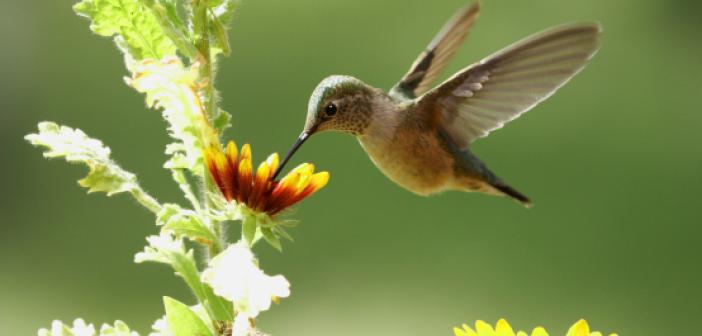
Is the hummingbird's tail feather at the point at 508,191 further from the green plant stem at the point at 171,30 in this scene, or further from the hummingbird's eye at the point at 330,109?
the green plant stem at the point at 171,30

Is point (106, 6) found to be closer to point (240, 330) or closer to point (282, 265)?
point (240, 330)

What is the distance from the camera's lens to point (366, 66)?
2596 mm

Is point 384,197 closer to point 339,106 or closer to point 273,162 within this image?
point 339,106

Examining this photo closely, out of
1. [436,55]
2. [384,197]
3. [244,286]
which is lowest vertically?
[244,286]

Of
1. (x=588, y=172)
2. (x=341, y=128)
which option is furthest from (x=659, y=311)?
(x=341, y=128)

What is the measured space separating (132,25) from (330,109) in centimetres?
14

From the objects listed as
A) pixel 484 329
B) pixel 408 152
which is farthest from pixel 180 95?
pixel 408 152

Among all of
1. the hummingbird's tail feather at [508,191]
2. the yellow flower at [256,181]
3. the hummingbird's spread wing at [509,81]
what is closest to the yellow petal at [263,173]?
the yellow flower at [256,181]

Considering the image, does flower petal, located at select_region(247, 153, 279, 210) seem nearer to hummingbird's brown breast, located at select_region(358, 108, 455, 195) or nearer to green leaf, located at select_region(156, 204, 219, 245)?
green leaf, located at select_region(156, 204, 219, 245)

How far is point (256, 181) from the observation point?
0.27 meters

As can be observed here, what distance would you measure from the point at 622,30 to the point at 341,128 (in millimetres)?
2661

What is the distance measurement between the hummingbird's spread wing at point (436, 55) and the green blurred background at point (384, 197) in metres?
1.62

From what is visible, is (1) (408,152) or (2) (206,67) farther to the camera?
(1) (408,152)

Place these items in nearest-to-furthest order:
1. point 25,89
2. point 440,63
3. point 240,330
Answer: point 240,330
point 440,63
point 25,89
